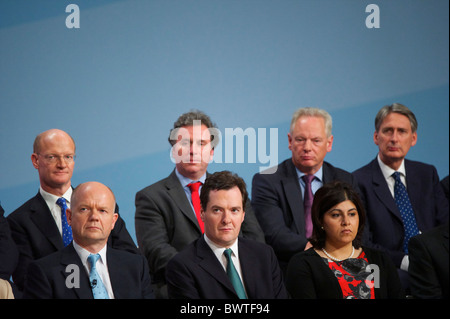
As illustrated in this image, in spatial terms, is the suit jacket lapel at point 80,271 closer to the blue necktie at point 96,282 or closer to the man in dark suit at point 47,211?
the blue necktie at point 96,282

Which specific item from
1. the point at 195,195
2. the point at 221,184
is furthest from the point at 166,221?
the point at 221,184

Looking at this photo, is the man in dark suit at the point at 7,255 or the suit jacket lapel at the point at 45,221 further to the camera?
the suit jacket lapel at the point at 45,221

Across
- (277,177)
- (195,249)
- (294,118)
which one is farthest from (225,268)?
(294,118)

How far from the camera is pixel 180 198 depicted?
4168 millimetres

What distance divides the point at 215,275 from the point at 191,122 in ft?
3.90

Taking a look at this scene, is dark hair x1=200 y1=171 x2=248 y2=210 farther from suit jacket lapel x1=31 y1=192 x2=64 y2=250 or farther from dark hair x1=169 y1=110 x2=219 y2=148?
suit jacket lapel x1=31 y1=192 x2=64 y2=250

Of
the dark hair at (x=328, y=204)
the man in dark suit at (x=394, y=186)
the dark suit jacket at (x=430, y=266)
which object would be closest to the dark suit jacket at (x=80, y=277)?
the dark hair at (x=328, y=204)

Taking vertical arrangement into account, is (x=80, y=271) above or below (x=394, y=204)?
below

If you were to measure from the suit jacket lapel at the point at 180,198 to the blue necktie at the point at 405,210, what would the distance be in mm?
1423

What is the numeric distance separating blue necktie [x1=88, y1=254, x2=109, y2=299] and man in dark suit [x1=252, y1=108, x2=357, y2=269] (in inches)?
48.9

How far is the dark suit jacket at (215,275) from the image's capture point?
349 centimetres

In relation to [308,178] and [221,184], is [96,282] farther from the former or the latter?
[308,178]

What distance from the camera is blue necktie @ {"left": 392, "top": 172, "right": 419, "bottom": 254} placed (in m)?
4.57

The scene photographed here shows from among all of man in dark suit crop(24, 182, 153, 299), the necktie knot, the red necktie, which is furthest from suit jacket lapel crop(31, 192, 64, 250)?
the necktie knot
